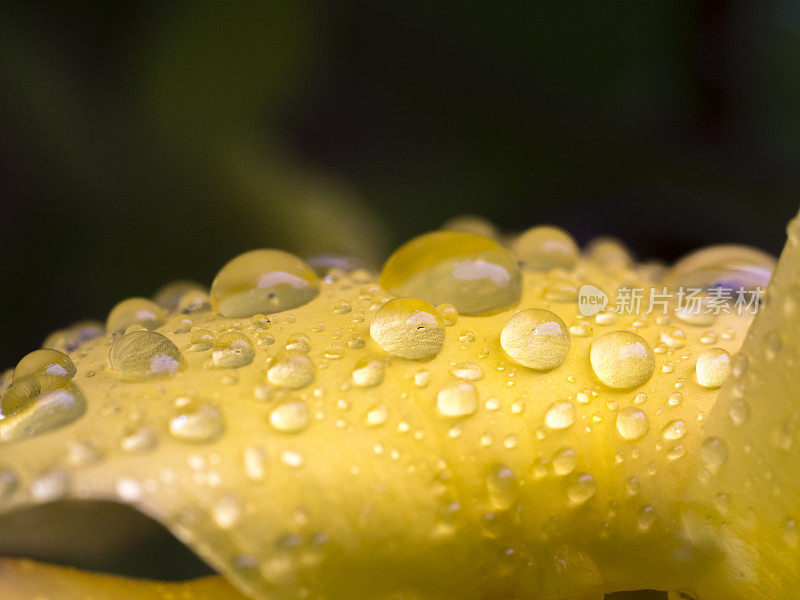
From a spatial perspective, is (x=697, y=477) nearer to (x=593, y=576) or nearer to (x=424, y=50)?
(x=593, y=576)

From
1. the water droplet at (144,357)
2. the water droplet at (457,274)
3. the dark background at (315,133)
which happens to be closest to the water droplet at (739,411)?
the water droplet at (457,274)

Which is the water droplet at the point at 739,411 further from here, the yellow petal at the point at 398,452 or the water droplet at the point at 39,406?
the water droplet at the point at 39,406

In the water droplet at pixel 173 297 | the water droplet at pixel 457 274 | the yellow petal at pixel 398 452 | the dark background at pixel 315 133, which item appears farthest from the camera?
the dark background at pixel 315 133

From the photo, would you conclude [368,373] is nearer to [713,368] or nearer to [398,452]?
[398,452]

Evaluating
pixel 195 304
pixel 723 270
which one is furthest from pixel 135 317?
pixel 723 270

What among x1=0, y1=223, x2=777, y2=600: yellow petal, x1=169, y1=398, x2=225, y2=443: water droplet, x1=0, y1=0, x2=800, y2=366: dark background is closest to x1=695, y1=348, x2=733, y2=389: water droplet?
x1=0, y1=223, x2=777, y2=600: yellow petal

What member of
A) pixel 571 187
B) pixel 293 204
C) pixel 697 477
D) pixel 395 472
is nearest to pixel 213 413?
pixel 395 472
